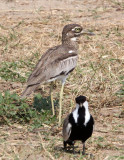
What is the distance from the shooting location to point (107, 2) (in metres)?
11.4

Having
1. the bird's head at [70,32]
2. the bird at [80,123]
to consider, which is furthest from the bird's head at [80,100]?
the bird's head at [70,32]

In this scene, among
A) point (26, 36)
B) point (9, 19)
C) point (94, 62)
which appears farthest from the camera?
point (9, 19)

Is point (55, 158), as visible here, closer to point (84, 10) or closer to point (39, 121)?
point (39, 121)

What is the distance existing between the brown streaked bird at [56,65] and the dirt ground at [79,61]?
51cm

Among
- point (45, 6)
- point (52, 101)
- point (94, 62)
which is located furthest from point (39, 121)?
point (45, 6)

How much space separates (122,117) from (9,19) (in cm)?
498

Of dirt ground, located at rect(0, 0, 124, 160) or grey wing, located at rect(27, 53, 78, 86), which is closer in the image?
dirt ground, located at rect(0, 0, 124, 160)

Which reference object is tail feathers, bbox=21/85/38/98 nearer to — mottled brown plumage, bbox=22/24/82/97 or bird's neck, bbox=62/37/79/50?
mottled brown plumage, bbox=22/24/82/97

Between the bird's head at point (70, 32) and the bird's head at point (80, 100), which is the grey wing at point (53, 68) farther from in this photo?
the bird's head at point (80, 100)

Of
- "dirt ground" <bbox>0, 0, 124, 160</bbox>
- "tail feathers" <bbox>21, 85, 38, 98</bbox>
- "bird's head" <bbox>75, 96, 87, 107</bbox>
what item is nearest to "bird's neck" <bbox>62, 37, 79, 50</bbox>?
"dirt ground" <bbox>0, 0, 124, 160</bbox>

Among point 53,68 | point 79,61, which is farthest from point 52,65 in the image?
point 79,61

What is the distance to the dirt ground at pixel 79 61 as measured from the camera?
538cm

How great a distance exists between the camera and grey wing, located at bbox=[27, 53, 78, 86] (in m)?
6.18

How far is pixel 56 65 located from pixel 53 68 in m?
0.08
